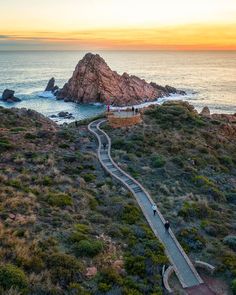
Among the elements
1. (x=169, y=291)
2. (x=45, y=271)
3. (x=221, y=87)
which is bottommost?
(x=221, y=87)

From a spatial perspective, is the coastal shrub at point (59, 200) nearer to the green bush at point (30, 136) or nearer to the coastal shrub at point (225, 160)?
the green bush at point (30, 136)

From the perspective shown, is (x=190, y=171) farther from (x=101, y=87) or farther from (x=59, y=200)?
(x=101, y=87)

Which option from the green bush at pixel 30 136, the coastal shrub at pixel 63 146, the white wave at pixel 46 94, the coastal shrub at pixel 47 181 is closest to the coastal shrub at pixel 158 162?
the coastal shrub at pixel 63 146

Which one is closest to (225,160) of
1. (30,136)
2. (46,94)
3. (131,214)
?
(131,214)

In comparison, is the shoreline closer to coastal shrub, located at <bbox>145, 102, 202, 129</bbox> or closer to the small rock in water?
the small rock in water

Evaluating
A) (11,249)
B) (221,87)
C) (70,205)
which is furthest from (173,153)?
(221,87)

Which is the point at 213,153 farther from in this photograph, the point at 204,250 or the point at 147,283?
the point at 147,283
